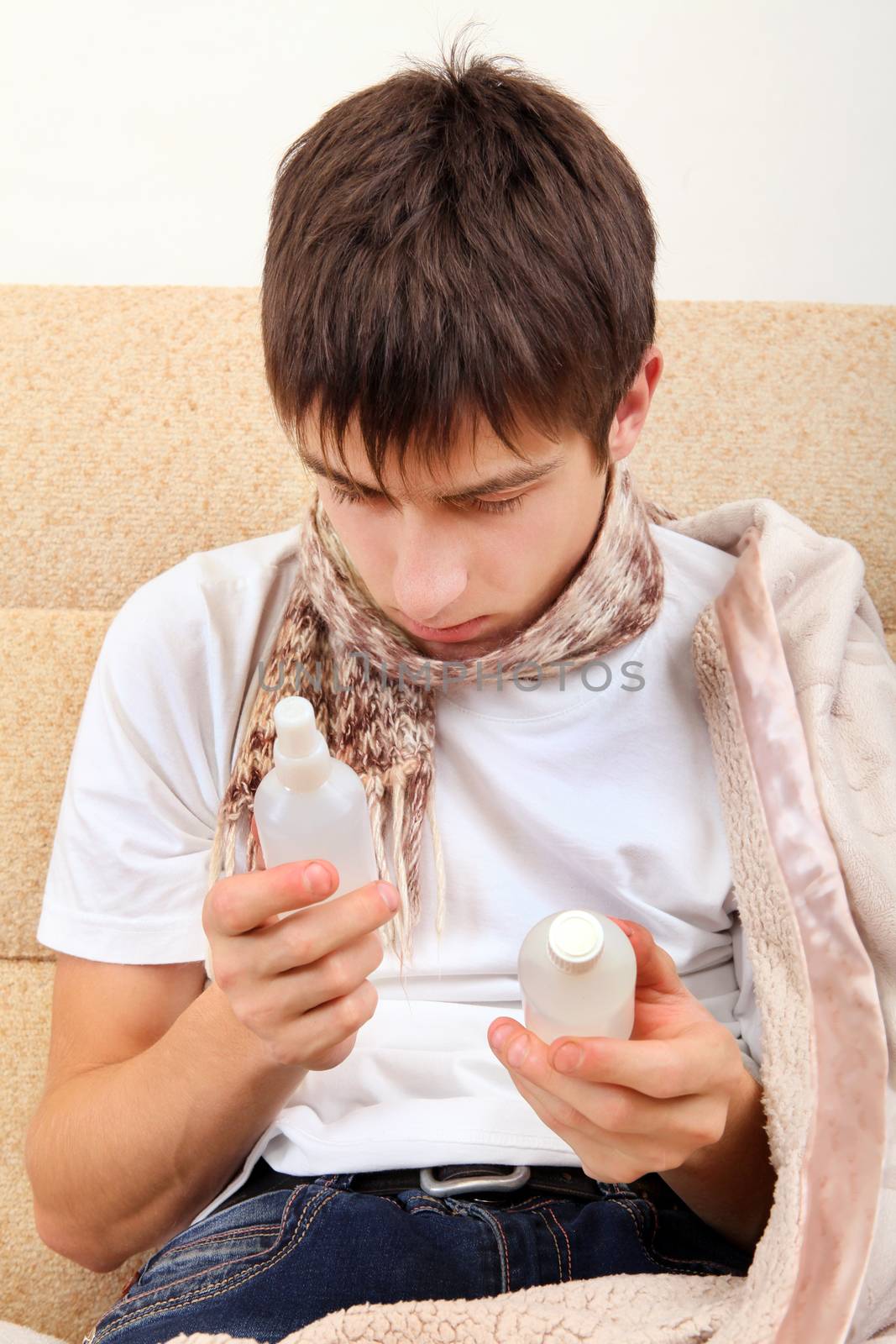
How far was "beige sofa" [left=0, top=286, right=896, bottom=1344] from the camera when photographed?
1501mm

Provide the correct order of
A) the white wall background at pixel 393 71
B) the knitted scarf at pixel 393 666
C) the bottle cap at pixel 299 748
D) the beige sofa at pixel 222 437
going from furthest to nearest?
1. the white wall background at pixel 393 71
2. the beige sofa at pixel 222 437
3. the knitted scarf at pixel 393 666
4. the bottle cap at pixel 299 748

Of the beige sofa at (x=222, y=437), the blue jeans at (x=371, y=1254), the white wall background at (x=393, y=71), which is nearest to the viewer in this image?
the blue jeans at (x=371, y=1254)

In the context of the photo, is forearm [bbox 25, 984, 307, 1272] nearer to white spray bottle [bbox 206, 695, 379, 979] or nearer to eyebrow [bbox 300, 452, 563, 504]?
white spray bottle [bbox 206, 695, 379, 979]

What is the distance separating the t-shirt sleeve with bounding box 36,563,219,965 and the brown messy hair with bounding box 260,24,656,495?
0.28 metres

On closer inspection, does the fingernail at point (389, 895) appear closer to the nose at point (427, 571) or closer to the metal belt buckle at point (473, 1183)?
the nose at point (427, 571)

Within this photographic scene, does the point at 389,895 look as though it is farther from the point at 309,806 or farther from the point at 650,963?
the point at 650,963

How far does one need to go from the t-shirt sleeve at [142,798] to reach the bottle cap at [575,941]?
0.47 meters

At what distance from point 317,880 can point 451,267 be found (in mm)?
439

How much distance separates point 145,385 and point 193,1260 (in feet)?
3.46

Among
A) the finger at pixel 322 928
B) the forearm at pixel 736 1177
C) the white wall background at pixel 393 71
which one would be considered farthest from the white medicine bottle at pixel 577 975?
the white wall background at pixel 393 71

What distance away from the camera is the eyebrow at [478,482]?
856 millimetres

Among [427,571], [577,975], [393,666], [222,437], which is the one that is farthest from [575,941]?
[222,437]

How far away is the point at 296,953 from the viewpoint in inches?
29.3

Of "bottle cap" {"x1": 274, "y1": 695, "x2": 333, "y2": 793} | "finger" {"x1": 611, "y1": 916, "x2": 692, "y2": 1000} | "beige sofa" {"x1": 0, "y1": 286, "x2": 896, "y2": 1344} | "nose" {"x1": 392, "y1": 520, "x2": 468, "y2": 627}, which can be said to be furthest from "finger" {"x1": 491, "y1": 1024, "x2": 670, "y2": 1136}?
"beige sofa" {"x1": 0, "y1": 286, "x2": 896, "y2": 1344}
